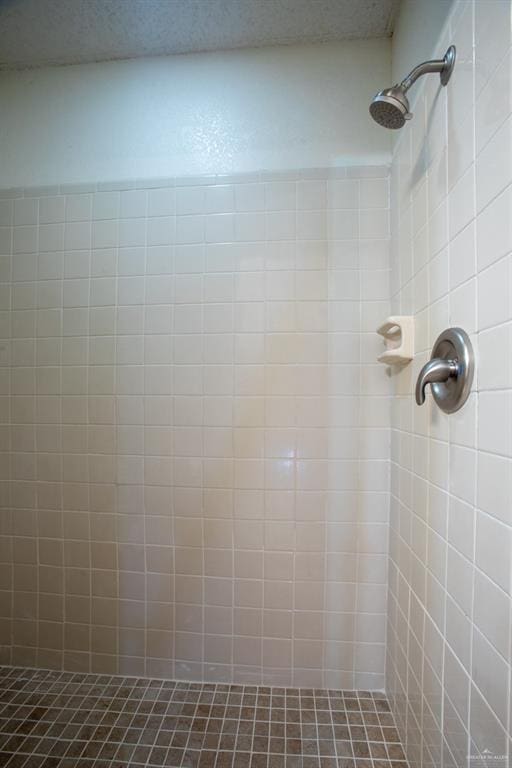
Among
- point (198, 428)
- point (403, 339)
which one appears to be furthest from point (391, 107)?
point (198, 428)

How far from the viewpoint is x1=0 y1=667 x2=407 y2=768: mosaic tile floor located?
954 millimetres

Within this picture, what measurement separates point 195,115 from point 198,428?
1.12 m

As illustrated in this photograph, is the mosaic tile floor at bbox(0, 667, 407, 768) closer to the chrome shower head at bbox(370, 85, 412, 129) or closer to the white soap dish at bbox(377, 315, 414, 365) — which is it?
the white soap dish at bbox(377, 315, 414, 365)

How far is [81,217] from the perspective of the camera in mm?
1284

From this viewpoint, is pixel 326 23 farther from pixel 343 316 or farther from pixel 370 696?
pixel 370 696

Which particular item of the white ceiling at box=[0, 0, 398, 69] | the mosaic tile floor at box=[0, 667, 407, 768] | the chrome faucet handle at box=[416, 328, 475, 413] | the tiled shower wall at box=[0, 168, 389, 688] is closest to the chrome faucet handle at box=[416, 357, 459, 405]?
the chrome faucet handle at box=[416, 328, 475, 413]

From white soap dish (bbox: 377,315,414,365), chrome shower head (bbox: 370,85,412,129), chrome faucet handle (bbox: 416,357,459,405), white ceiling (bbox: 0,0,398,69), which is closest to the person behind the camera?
chrome faucet handle (bbox: 416,357,459,405)

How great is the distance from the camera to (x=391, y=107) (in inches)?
31.9

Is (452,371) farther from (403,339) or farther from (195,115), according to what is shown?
(195,115)

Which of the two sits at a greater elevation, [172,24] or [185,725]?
[172,24]

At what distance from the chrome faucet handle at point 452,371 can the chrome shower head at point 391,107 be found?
0.54 m

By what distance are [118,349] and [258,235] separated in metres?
0.64

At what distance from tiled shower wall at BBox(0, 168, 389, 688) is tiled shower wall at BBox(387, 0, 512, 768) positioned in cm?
18

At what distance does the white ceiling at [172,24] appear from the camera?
1094 millimetres
